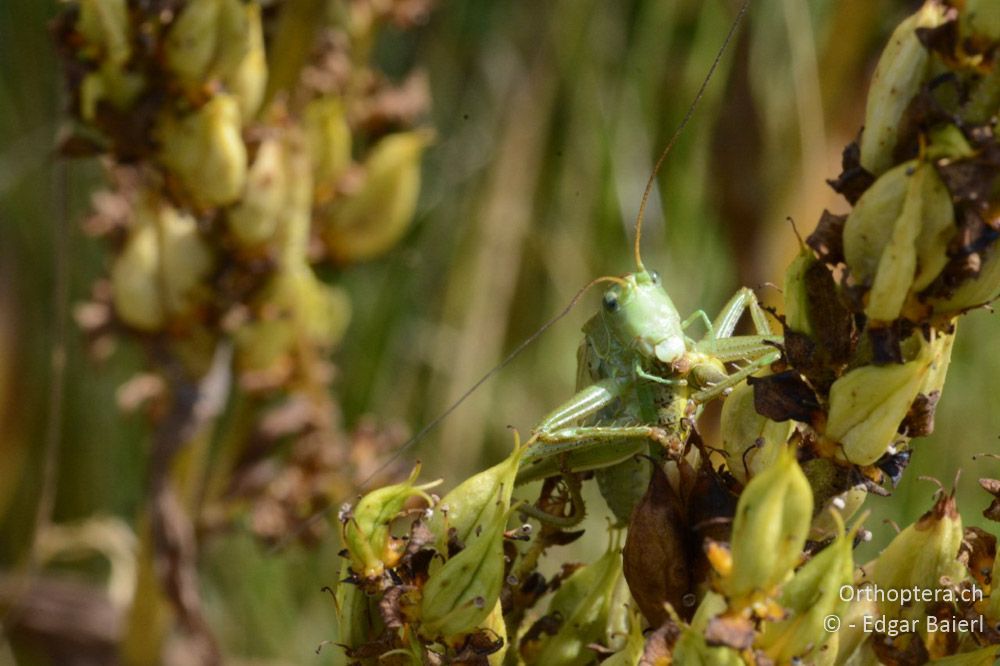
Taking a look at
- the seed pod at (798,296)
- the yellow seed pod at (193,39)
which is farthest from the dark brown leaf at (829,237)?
the yellow seed pod at (193,39)

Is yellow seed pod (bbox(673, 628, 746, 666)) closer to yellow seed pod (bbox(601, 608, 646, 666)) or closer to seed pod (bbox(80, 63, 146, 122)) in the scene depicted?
yellow seed pod (bbox(601, 608, 646, 666))

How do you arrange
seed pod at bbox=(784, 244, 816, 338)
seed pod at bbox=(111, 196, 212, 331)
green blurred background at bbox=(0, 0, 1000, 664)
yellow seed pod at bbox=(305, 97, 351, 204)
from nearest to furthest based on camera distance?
seed pod at bbox=(784, 244, 816, 338) → seed pod at bbox=(111, 196, 212, 331) → yellow seed pod at bbox=(305, 97, 351, 204) → green blurred background at bbox=(0, 0, 1000, 664)

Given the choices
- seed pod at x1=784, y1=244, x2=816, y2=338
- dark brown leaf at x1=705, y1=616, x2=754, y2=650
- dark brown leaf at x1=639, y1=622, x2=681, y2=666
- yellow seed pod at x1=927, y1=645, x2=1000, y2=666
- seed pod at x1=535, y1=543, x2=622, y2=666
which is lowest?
yellow seed pod at x1=927, y1=645, x2=1000, y2=666

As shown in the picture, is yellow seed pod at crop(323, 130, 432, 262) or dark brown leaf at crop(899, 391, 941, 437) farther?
yellow seed pod at crop(323, 130, 432, 262)

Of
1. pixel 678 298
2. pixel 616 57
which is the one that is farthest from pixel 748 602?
pixel 616 57

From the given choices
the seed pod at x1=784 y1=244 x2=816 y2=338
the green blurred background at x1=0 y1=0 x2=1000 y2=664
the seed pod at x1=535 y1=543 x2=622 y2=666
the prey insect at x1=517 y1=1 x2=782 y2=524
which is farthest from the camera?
the green blurred background at x1=0 y1=0 x2=1000 y2=664

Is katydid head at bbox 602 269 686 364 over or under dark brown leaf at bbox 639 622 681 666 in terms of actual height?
over

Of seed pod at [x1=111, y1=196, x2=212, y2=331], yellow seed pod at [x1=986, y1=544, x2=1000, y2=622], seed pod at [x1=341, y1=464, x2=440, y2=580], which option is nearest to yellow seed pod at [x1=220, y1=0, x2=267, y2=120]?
seed pod at [x1=111, y1=196, x2=212, y2=331]
